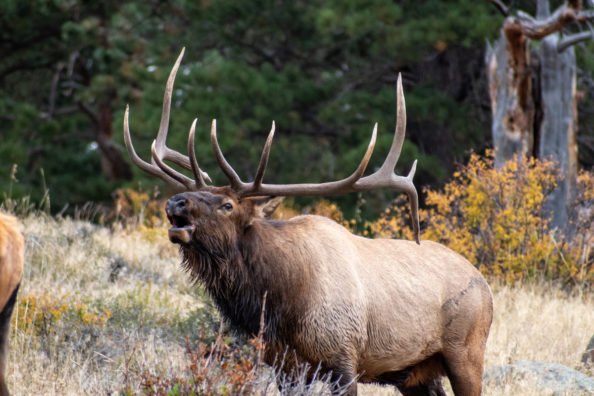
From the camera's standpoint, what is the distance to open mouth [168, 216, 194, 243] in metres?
5.45

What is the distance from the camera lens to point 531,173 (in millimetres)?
10219

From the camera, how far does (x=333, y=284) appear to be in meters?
5.77

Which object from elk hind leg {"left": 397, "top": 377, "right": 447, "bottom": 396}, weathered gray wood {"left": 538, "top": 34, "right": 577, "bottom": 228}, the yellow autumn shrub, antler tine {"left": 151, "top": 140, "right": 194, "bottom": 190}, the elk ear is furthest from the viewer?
weathered gray wood {"left": 538, "top": 34, "right": 577, "bottom": 228}

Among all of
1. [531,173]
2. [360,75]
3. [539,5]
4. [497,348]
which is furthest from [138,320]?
[360,75]

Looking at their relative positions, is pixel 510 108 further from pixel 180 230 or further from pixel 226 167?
pixel 180 230

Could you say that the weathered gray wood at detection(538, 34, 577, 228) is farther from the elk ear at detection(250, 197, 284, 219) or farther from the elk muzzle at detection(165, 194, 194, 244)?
the elk muzzle at detection(165, 194, 194, 244)

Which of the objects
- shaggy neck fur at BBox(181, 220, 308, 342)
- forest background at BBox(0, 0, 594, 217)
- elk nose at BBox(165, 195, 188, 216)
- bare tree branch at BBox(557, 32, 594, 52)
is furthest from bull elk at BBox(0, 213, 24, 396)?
forest background at BBox(0, 0, 594, 217)

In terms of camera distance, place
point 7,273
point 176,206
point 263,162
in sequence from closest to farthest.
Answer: point 7,273 < point 176,206 < point 263,162

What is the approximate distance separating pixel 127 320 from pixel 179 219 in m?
2.34

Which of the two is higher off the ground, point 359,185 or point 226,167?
point 226,167

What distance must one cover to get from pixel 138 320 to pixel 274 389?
215 centimetres

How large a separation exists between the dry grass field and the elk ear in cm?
78

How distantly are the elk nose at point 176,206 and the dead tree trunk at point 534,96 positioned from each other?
7.96 m

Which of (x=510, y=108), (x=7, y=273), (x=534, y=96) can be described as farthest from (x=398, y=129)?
(x=534, y=96)
